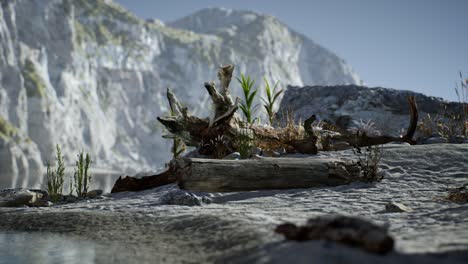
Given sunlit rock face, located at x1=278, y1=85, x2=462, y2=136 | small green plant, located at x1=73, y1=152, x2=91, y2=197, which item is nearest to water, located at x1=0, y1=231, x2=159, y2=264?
small green plant, located at x1=73, y1=152, x2=91, y2=197

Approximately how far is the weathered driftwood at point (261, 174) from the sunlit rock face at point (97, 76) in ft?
133

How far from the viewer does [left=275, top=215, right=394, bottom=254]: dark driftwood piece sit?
2.52 m

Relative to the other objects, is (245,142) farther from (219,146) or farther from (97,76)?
(97,76)

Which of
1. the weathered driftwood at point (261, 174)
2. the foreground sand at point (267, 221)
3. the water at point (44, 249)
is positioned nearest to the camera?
the foreground sand at point (267, 221)

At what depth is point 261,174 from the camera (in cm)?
675

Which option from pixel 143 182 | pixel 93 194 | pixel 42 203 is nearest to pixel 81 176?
pixel 93 194

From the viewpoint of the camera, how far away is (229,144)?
9523mm

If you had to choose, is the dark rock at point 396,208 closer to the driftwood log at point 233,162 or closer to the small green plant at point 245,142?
the driftwood log at point 233,162

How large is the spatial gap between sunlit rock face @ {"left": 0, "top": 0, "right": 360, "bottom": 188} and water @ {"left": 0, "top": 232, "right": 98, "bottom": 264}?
41.0m

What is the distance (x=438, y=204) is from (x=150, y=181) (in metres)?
5.77

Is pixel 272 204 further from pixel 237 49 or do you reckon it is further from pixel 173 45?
pixel 237 49

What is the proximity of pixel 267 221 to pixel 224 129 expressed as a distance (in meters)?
5.28

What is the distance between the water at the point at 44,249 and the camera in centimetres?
392

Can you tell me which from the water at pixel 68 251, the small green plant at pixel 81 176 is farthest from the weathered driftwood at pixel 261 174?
the small green plant at pixel 81 176
